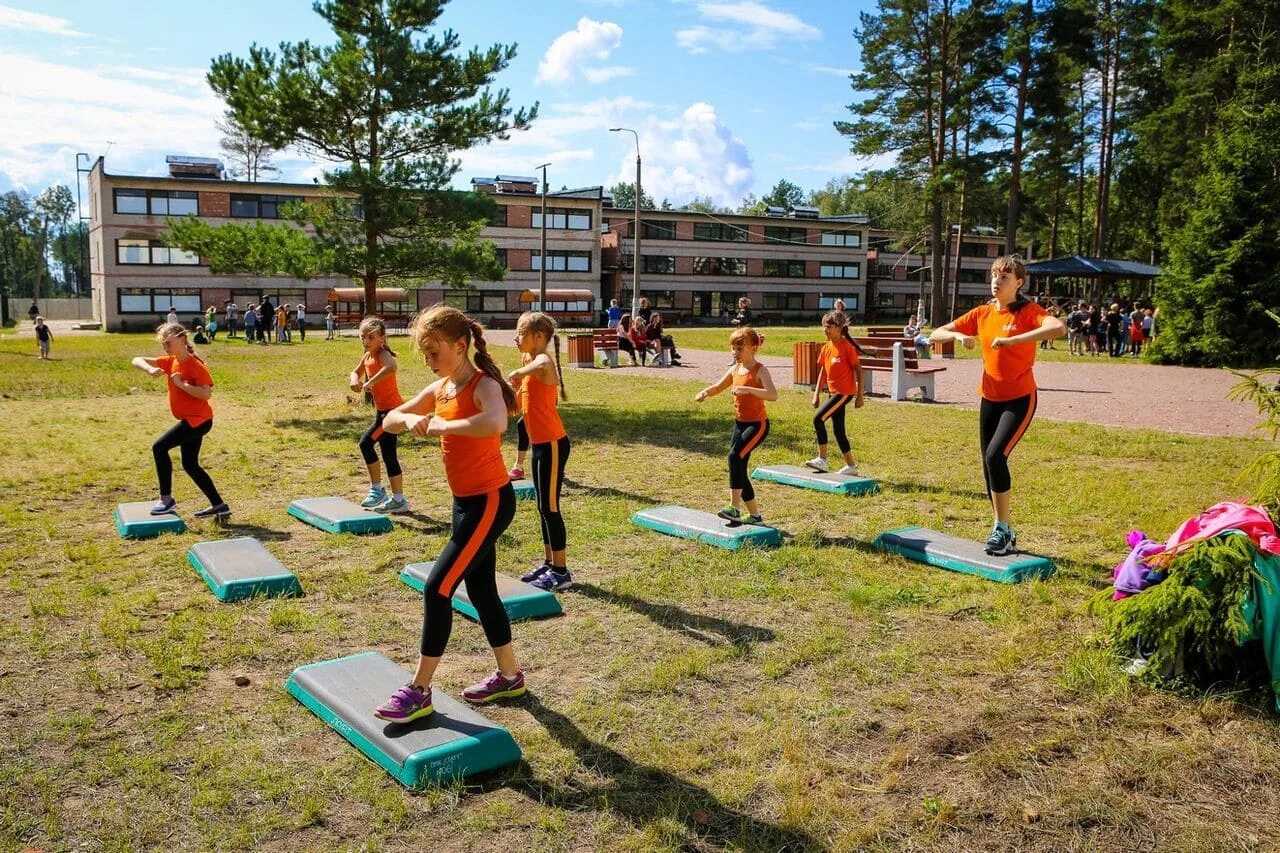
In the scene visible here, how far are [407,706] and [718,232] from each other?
6675 centimetres

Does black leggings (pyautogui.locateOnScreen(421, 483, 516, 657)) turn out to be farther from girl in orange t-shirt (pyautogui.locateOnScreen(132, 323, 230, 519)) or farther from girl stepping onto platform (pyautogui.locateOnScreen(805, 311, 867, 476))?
girl stepping onto platform (pyautogui.locateOnScreen(805, 311, 867, 476))

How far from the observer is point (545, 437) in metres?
7.06

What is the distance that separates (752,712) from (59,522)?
7455 millimetres

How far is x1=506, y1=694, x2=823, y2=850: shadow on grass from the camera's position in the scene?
3.68 m

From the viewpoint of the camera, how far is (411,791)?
3.97 meters

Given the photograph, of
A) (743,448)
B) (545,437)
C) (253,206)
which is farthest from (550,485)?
(253,206)

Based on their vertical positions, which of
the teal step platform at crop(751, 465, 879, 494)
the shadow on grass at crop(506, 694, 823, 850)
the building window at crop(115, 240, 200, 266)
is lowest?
the shadow on grass at crop(506, 694, 823, 850)

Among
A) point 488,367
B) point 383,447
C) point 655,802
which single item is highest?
point 488,367

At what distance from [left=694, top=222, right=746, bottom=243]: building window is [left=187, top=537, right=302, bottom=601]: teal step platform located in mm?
62966

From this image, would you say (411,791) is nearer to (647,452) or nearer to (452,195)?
(647,452)

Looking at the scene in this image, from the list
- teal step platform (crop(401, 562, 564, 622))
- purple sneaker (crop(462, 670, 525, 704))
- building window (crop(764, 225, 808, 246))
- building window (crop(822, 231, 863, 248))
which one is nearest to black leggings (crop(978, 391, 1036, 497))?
teal step platform (crop(401, 562, 564, 622))

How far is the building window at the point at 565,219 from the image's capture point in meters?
62.0

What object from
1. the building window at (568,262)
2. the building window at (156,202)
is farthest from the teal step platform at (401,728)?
the building window at (568,262)

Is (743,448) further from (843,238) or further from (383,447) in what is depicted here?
(843,238)
